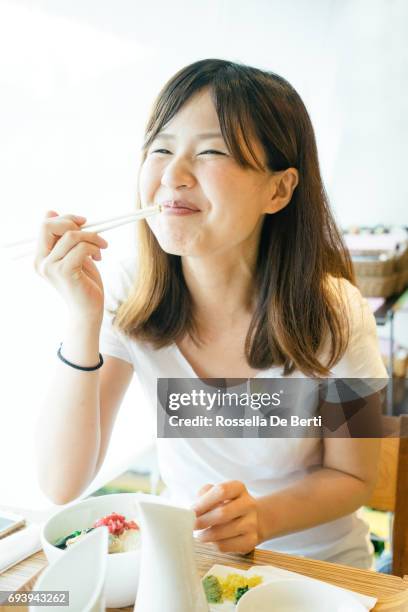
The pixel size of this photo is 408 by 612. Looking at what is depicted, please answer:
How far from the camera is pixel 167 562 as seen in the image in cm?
34

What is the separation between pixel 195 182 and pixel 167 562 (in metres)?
0.37

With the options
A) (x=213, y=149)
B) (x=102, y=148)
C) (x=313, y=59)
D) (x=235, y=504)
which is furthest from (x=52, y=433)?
(x=313, y=59)

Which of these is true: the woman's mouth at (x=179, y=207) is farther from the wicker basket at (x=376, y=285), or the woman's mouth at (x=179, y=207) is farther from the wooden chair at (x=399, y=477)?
the wicker basket at (x=376, y=285)

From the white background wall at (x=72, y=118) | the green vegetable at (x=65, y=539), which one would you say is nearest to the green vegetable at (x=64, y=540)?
the green vegetable at (x=65, y=539)

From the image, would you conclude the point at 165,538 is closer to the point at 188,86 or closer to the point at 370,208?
the point at 188,86

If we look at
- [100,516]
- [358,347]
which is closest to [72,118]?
[358,347]

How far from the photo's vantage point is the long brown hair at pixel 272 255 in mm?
613

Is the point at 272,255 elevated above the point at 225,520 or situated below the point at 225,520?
above

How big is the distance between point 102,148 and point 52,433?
2.27 ft

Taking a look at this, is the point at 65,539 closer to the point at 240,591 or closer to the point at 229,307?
the point at 240,591

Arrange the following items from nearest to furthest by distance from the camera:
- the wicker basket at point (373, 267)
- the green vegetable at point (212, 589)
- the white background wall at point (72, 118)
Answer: the green vegetable at point (212, 589) → the white background wall at point (72, 118) → the wicker basket at point (373, 267)

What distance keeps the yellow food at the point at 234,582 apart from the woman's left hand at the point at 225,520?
34 mm

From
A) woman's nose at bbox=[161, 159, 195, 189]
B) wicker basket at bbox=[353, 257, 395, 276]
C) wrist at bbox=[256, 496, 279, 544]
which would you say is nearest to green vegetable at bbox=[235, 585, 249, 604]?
wrist at bbox=[256, 496, 279, 544]

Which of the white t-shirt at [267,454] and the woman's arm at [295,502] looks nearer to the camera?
the woman's arm at [295,502]
